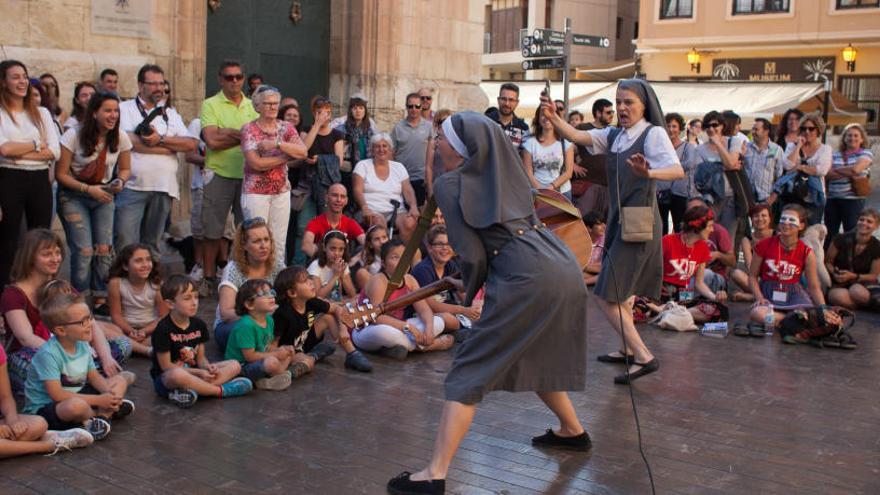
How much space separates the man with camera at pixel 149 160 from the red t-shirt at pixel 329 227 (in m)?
1.27

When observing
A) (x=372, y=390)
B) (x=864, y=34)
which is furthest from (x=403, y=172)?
(x=864, y=34)

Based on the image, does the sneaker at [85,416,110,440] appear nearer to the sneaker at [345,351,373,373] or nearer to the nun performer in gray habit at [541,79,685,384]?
the sneaker at [345,351,373,373]

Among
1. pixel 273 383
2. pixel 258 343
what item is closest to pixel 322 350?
pixel 258 343

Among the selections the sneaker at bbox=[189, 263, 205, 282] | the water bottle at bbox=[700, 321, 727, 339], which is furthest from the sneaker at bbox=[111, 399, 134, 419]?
the water bottle at bbox=[700, 321, 727, 339]

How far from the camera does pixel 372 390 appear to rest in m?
6.71

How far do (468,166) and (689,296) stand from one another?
5.40 meters

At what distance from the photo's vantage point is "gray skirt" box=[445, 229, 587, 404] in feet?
15.8

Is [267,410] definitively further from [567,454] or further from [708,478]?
[708,478]

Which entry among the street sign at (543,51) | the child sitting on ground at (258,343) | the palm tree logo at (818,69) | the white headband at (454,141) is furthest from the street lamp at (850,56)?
the white headband at (454,141)

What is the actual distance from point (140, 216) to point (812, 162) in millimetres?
7236

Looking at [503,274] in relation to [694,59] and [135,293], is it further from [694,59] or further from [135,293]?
[694,59]

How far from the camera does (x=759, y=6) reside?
119 ft

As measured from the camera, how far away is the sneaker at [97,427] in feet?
17.9

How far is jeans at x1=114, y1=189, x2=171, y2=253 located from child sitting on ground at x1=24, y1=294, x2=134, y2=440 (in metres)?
3.00
